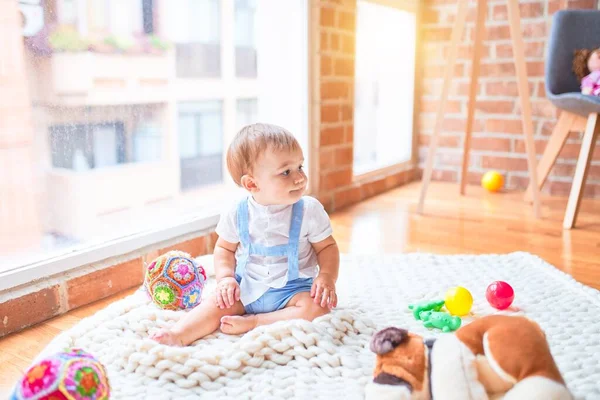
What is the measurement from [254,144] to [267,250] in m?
0.24

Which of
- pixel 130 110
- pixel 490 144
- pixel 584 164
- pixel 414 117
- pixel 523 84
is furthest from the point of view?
pixel 414 117

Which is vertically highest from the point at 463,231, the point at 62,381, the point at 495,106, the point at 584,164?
the point at 495,106

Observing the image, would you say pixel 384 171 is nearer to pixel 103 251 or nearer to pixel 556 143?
pixel 556 143

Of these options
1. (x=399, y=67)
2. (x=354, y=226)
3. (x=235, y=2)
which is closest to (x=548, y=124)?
(x=399, y=67)

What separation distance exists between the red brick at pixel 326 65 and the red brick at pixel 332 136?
0.74ft

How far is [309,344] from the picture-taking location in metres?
1.09

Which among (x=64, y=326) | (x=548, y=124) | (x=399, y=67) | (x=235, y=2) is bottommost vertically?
(x=64, y=326)

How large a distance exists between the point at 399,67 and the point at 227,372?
2.36 metres

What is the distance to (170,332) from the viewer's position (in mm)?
1142

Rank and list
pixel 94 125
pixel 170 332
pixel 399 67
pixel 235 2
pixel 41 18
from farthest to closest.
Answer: pixel 399 67, pixel 235 2, pixel 94 125, pixel 41 18, pixel 170 332

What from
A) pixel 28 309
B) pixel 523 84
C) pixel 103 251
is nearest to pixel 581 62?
pixel 523 84

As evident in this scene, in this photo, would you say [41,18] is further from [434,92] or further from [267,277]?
[434,92]

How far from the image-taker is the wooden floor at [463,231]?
165 centimetres

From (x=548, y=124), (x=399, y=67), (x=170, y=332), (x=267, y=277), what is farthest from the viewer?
(x=399, y=67)
